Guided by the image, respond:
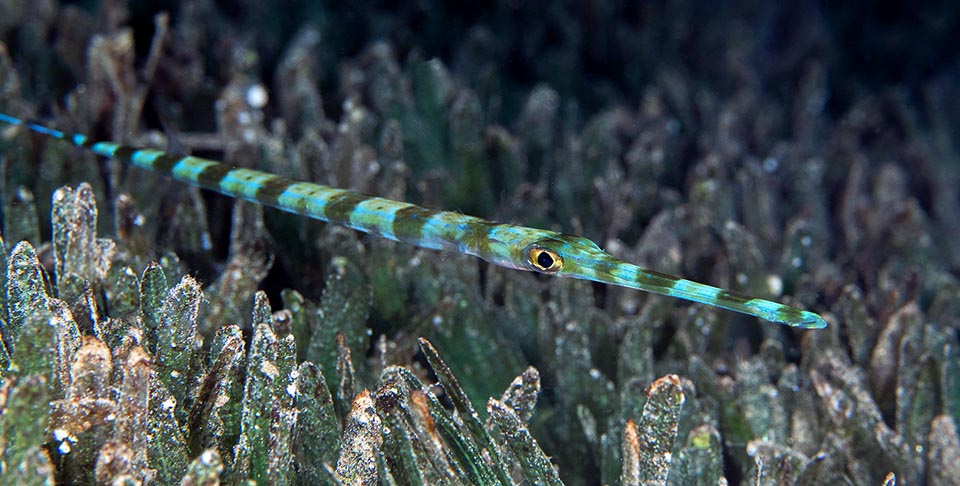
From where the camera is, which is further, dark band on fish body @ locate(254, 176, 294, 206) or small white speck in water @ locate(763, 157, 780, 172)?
small white speck in water @ locate(763, 157, 780, 172)

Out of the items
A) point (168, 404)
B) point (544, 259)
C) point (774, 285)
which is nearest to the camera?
point (168, 404)

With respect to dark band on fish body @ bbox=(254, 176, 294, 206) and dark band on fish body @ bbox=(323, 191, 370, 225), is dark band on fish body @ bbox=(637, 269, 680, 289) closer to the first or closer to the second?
dark band on fish body @ bbox=(323, 191, 370, 225)

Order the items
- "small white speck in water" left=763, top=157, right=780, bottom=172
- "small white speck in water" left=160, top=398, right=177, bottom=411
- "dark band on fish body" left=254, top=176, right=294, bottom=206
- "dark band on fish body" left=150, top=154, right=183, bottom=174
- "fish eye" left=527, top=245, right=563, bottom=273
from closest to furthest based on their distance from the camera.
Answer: "small white speck in water" left=160, top=398, right=177, bottom=411 < "fish eye" left=527, top=245, right=563, bottom=273 < "dark band on fish body" left=254, top=176, right=294, bottom=206 < "dark band on fish body" left=150, top=154, right=183, bottom=174 < "small white speck in water" left=763, top=157, right=780, bottom=172

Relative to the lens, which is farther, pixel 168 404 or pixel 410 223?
pixel 410 223

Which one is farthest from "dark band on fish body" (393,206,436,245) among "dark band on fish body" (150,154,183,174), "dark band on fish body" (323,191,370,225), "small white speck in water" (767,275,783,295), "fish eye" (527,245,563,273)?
"small white speck in water" (767,275,783,295)

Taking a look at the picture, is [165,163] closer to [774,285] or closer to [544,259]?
[544,259]

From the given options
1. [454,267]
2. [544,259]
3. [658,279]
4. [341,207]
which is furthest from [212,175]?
[658,279]

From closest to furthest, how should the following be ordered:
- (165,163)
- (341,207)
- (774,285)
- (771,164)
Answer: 1. (341,207)
2. (165,163)
3. (774,285)
4. (771,164)
